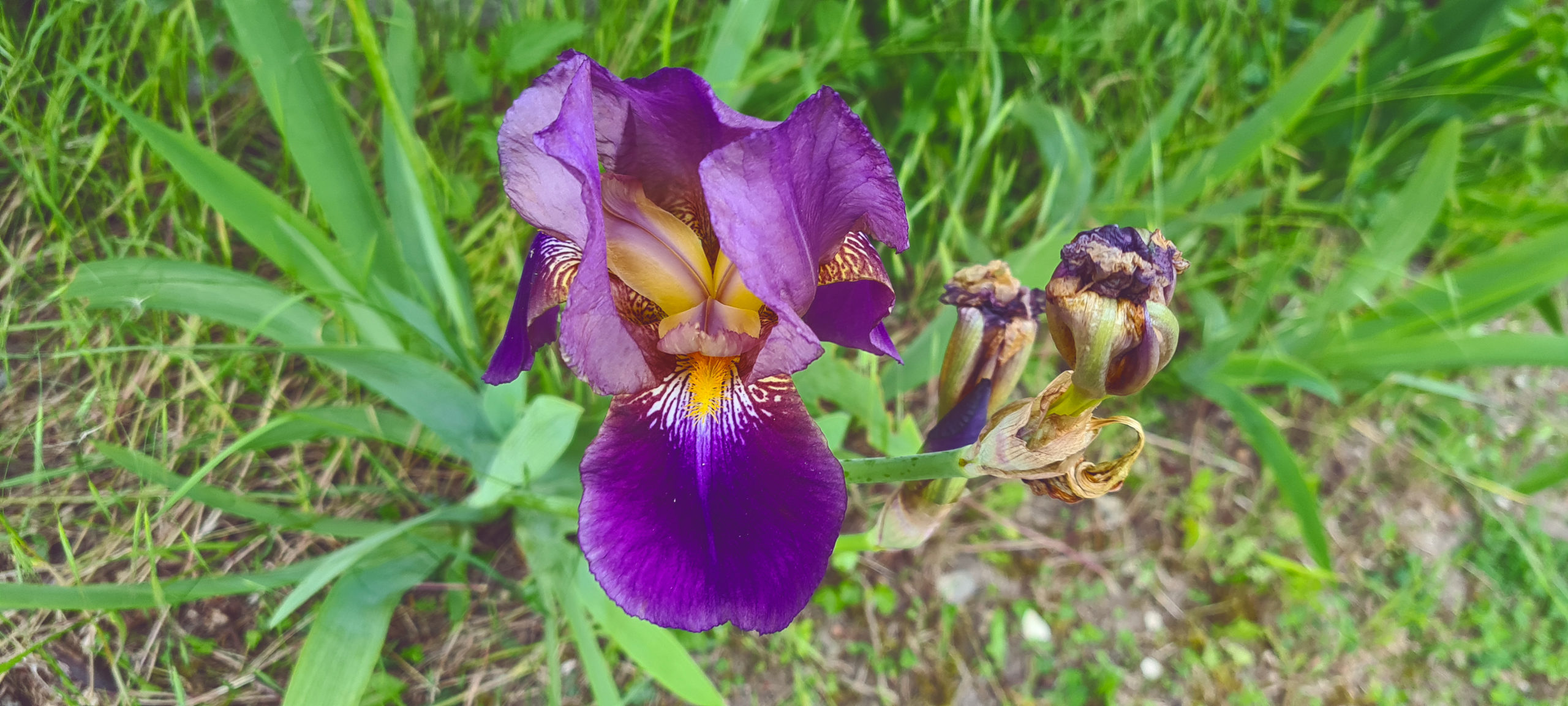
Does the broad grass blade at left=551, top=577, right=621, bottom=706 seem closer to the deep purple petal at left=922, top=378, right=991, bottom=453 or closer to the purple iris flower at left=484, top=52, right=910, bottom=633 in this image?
the purple iris flower at left=484, top=52, right=910, bottom=633

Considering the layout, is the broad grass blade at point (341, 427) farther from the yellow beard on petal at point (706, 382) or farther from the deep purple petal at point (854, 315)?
the deep purple petal at point (854, 315)

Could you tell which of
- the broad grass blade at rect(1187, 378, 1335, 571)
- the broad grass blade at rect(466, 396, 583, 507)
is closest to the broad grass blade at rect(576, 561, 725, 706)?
the broad grass blade at rect(466, 396, 583, 507)

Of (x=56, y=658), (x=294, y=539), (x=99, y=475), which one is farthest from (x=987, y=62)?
(x=56, y=658)

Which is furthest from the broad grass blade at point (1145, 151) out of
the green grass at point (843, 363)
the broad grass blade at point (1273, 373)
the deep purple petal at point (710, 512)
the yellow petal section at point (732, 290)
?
the deep purple petal at point (710, 512)

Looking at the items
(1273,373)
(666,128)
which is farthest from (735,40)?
(1273,373)

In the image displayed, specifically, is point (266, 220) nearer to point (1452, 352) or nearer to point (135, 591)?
point (135, 591)

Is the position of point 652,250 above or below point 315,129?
below
